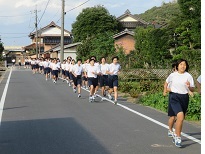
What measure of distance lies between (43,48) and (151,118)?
7698cm

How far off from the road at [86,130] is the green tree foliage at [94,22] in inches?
1911

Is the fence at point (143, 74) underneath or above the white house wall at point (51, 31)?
underneath

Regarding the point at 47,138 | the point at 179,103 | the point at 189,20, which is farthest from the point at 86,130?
the point at 189,20

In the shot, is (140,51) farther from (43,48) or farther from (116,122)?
(43,48)

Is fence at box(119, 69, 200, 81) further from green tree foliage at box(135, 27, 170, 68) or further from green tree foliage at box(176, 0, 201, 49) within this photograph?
green tree foliage at box(135, 27, 170, 68)

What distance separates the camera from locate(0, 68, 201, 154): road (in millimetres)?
7211

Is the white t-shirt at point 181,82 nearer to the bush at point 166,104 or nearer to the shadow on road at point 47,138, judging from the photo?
the shadow on road at point 47,138

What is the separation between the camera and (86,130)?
903 cm

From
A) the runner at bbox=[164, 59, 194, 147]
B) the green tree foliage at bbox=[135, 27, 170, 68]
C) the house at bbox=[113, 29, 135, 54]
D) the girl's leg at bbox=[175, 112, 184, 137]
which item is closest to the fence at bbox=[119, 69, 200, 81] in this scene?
the green tree foliage at bbox=[135, 27, 170, 68]

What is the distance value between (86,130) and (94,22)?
54300 millimetres

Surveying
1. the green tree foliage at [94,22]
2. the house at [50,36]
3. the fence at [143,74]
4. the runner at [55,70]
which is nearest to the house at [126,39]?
the green tree foliage at [94,22]

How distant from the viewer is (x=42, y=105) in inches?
546

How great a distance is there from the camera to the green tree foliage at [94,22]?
61.7 meters

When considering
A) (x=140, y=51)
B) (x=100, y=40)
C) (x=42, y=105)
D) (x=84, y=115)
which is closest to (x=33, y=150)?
(x=84, y=115)
